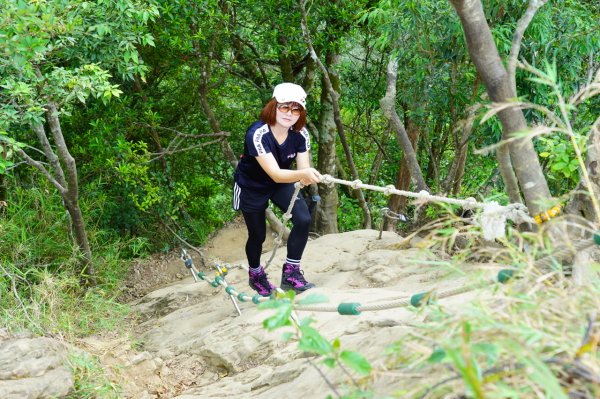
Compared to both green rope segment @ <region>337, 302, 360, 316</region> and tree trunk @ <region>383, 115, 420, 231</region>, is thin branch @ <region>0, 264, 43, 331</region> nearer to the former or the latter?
green rope segment @ <region>337, 302, 360, 316</region>

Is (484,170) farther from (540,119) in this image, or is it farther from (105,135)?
(105,135)

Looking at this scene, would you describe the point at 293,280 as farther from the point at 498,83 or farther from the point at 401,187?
the point at 401,187

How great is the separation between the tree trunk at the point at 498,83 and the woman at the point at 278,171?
1.32 meters

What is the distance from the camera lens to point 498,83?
3.00 meters

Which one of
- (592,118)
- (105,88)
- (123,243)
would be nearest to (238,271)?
Answer: (123,243)

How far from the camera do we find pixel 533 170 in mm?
3043

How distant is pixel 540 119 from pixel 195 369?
9.71ft

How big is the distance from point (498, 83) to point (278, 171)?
161 cm

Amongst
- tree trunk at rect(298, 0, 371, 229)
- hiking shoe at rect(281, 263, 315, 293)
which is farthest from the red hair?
tree trunk at rect(298, 0, 371, 229)

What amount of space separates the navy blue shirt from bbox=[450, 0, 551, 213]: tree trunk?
1.61m

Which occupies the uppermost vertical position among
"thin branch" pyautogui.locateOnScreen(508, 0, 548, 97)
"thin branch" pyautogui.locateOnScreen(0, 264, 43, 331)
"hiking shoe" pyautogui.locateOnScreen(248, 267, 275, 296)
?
"thin branch" pyautogui.locateOnScreen(508, 0, 548, 97)

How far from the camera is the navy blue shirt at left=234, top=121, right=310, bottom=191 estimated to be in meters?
4.24

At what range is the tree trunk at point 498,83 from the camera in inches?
116

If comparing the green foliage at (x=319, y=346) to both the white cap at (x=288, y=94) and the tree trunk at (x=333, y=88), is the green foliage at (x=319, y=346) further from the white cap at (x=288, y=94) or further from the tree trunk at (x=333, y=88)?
the tree trunk at (x=333, y=88)
